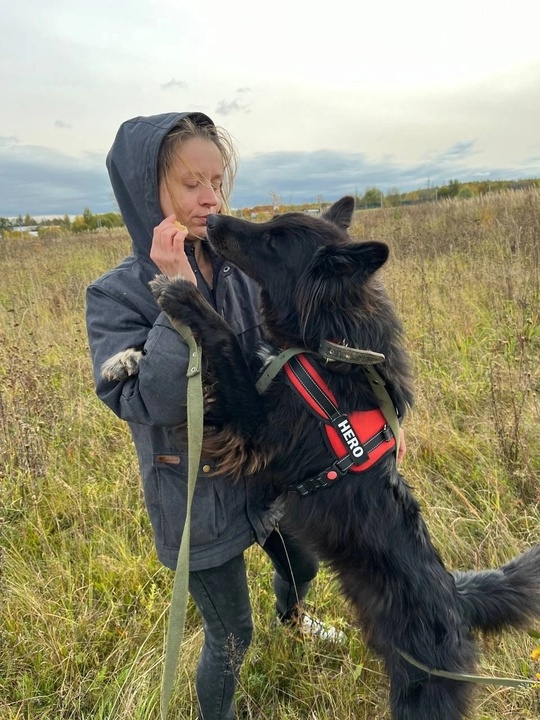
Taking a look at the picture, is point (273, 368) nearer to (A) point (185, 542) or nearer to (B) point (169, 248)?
(B) point (169, 248)

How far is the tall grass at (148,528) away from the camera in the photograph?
178 cm

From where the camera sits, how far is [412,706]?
143 centimetres

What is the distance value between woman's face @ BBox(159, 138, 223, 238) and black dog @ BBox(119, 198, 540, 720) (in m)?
0.06

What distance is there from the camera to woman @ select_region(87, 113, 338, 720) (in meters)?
1.31

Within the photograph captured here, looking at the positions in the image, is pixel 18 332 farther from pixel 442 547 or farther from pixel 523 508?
pixel 523 508

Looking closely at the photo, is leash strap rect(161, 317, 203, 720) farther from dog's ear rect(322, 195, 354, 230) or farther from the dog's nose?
dog's ear rect(322, 195, 354, 230)

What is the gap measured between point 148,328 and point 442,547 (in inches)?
73.4

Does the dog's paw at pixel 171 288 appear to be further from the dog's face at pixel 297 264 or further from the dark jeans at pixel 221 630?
the dark jeans at pixel 221 630

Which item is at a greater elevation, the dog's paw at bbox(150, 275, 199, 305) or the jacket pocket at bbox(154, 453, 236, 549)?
the dog's paw at bbox(150, 275, 199, 305)

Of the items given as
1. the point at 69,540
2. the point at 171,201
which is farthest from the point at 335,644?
the point at 171,201

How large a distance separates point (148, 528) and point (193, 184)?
6.10 ft

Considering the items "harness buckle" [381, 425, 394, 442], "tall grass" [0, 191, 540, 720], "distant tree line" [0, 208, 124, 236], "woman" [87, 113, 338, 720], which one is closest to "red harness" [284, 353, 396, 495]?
"harness buckle" [381, 425, 394, 442]

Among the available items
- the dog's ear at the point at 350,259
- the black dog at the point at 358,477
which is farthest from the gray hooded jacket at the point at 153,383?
the dog's ear at the point at 350,259

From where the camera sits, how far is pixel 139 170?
56.4 inches
